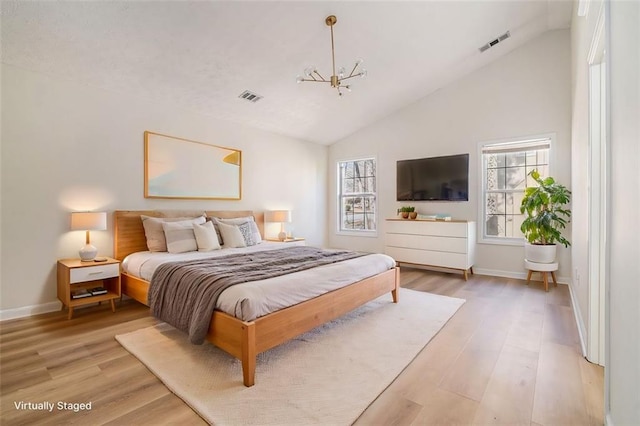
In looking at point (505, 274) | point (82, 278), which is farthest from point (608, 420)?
point (82, 278)

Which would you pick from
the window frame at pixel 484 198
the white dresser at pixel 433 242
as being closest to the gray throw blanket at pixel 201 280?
the white dresser at pixel 433 242

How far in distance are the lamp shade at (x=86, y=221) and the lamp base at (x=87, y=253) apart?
23 cm

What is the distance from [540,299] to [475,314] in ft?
3.61

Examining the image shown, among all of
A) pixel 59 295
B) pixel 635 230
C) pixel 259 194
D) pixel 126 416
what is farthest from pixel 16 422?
pixel 259 194

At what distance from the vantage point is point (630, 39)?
1.09 meters

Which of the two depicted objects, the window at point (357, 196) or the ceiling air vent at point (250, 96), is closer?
the ceiling air vent at point (250, 96)

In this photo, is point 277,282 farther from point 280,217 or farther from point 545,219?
point 545,219

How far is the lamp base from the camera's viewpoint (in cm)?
313

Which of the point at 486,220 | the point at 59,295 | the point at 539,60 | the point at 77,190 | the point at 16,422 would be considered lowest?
the point at 16,422

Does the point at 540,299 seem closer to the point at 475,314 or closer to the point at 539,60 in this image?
the point at 475,314

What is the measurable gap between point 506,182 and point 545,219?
104 centimetres

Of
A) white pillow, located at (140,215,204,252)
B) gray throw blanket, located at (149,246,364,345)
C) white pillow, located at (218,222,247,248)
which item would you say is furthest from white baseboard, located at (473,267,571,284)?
white pillow, located at (140,215,204,252)

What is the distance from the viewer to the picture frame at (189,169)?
3.91 m

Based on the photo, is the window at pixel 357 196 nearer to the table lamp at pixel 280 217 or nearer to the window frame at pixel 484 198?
Answer: the table lamp at pixel 280 217
